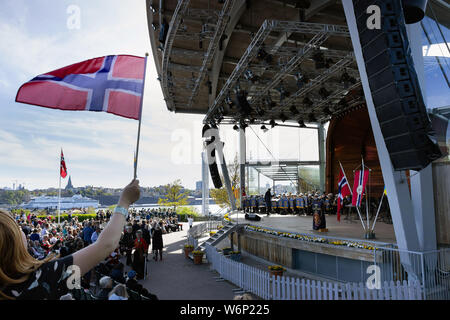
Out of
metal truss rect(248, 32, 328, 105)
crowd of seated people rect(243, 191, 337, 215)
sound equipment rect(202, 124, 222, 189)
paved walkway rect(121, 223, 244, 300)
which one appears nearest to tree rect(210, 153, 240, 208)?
sound equipment rect(202, 124, 222, 189)

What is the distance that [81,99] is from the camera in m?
4.38

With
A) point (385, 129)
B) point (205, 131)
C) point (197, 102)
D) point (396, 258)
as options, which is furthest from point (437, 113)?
point (197, 102)

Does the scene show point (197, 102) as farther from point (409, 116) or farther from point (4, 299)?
point (4, 299)

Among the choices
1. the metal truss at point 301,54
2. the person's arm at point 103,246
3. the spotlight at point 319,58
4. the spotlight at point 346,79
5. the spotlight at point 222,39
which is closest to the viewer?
the person's arm at point 103,246

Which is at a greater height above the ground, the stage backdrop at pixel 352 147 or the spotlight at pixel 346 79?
the spotlight at pixel 346 79

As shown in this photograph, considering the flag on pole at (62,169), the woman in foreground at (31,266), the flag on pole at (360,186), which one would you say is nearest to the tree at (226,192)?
the flag on pole at (62,169)

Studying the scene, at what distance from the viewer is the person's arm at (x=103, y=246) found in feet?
5.38

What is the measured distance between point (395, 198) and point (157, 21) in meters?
15.3

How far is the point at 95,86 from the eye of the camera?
4555mm

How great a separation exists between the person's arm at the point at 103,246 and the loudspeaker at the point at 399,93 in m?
6.79

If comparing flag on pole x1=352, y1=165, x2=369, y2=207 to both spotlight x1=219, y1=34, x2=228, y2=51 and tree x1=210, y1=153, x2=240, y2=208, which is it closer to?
spotlight x1=219, y1=34, x2=228, y2=51

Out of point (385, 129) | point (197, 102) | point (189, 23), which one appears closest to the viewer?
point (385, 129)

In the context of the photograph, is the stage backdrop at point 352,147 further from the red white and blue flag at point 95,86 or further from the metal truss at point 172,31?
the red white and blue flag at point 95,86

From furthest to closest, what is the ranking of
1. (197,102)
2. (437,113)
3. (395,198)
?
(197,102), (437,113), (395,198)
